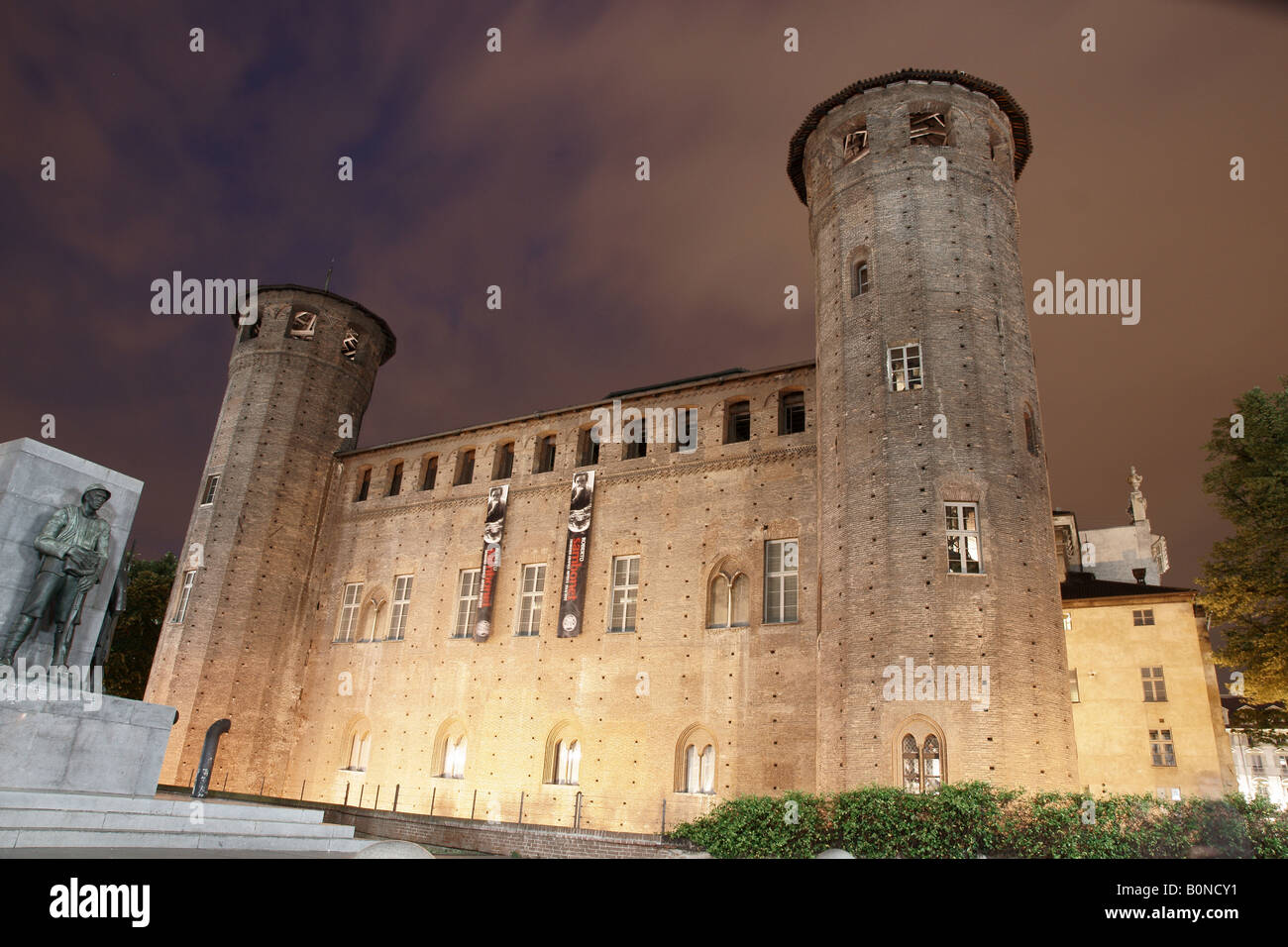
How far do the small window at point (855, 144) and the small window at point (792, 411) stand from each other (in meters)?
6.94

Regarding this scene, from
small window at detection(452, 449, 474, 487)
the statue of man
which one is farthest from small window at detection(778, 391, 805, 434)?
the statue of man

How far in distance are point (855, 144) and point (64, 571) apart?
874 inches

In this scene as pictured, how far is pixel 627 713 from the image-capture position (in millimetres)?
24125

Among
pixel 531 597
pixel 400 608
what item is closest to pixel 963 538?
pixel 531 597

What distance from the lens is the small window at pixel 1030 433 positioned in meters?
20.8

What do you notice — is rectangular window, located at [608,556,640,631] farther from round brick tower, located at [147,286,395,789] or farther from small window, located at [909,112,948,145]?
small window, located at [909,112,948,145]

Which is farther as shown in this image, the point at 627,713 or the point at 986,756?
the point at 627,713

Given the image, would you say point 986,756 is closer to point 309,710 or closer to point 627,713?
point 627,713

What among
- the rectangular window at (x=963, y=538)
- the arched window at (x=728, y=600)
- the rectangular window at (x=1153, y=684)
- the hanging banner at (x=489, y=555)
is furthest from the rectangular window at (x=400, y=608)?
the rectangular window at (x=1153, y=684)

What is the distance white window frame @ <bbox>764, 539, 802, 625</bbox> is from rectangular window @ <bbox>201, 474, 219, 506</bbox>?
22.1 metres

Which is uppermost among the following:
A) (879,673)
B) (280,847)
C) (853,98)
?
(853,98)

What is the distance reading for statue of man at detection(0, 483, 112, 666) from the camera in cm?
1090
